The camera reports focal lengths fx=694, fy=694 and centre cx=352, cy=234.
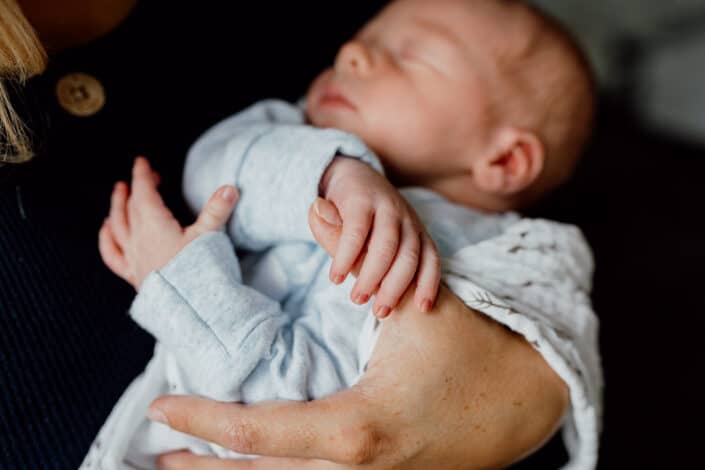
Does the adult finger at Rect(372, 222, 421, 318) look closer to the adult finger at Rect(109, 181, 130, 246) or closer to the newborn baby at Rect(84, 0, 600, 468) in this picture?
the newborn baby at Rect(84, 0, 600, 468)

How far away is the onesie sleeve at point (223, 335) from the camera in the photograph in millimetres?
660

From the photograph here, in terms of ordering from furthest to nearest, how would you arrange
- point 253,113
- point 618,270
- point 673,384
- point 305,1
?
point 618,270
point 673,384
point 305,1
point 253,113

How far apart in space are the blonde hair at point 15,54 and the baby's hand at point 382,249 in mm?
304

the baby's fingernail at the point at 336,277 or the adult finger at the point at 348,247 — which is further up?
the adult finger at the point at 348,247

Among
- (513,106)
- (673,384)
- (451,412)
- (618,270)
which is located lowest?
(673,384)

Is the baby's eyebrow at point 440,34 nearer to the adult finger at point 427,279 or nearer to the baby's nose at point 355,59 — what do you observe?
the baby's nose at point 355,59

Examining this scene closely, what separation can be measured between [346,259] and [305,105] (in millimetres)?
449

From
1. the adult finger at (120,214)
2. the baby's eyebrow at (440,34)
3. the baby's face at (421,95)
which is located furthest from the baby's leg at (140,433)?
the baby's eyebrow at (440,34)

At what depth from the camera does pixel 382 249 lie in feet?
2.06

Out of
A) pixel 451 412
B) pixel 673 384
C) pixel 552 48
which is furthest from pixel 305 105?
pixel 673 384

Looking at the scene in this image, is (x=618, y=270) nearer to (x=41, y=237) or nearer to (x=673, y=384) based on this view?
(x=673, y=384)

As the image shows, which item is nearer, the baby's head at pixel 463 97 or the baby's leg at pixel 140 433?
the baby's leg at pixel 140 433

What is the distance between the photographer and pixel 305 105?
1.01m

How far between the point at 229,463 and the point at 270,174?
0.30 m
